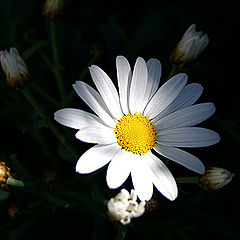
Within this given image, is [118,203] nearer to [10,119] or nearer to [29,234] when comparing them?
[29,234]

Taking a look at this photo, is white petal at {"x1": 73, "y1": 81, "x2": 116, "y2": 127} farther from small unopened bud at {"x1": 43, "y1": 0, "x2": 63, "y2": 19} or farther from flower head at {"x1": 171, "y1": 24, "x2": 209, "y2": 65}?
small unopened bud at {"x1": 43, "y1": 0, "x2": 63, "y2": 19}

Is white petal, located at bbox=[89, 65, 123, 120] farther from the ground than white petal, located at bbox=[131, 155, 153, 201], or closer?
farther from the ground

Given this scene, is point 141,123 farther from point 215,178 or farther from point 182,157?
point 215,178

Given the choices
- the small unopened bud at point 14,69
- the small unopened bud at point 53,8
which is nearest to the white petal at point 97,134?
the small unopened bud at point 14,69

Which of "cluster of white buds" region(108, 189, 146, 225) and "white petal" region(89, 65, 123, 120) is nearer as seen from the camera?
"cluster of white buds" region(108, 189, 146, 225)

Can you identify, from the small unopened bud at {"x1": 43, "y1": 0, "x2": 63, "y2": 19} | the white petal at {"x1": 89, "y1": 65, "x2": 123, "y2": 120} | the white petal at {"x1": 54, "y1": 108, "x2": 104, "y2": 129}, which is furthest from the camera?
the small unopened bud at {"x1": 43, "y1": 0, "x2": 63, "y2": 19}

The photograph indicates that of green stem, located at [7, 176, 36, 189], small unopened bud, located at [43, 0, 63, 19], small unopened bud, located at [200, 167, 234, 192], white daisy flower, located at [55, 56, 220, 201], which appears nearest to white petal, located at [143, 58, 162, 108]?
white daisy flower, located at [55, 56, 220, 201]

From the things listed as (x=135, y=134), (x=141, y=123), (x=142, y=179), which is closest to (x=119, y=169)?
(x=142, y=179)
